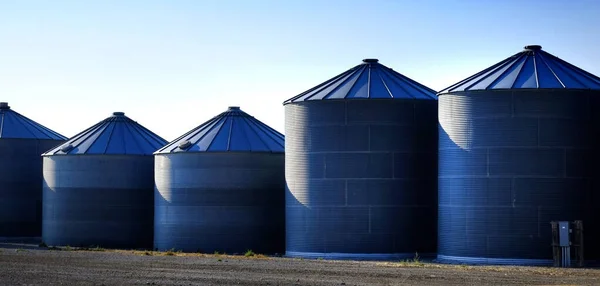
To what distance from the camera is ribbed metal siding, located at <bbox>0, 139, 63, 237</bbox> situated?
6512 cm

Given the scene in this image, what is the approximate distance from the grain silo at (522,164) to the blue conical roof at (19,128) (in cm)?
3580

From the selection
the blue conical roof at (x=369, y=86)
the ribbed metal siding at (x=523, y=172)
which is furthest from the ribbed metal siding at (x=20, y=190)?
the ribbed metal siding at (x=523, y=172)

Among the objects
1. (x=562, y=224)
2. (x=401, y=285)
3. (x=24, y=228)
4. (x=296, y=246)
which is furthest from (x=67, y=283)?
(x=24, y=228)

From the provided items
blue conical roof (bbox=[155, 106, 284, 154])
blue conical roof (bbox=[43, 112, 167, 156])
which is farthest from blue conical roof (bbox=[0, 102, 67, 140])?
blue conical roof (bbox=[155, 106, 284, 154])

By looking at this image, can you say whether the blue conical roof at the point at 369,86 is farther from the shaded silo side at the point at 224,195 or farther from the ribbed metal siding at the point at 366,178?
the shaded silo side at the point at 224,195

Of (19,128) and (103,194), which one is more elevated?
(19,128)

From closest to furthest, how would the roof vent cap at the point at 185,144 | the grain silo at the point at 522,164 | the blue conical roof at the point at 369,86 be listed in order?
1. the grain silo at the point at 522,164
2. the blue conical roof at the point at 369,86
3. the roof vent cap at the point at 185,144

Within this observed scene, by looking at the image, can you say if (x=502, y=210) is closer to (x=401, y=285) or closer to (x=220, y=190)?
(x=401, y=285)

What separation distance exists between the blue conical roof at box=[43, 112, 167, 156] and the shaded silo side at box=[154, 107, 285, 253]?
629 cm

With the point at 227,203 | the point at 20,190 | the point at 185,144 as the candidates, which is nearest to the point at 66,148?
the point at 20,190

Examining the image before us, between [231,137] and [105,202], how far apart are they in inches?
387

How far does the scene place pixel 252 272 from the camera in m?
35.2

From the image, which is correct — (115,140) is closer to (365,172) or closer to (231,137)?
(231,137)

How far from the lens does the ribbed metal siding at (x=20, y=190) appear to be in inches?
2564
